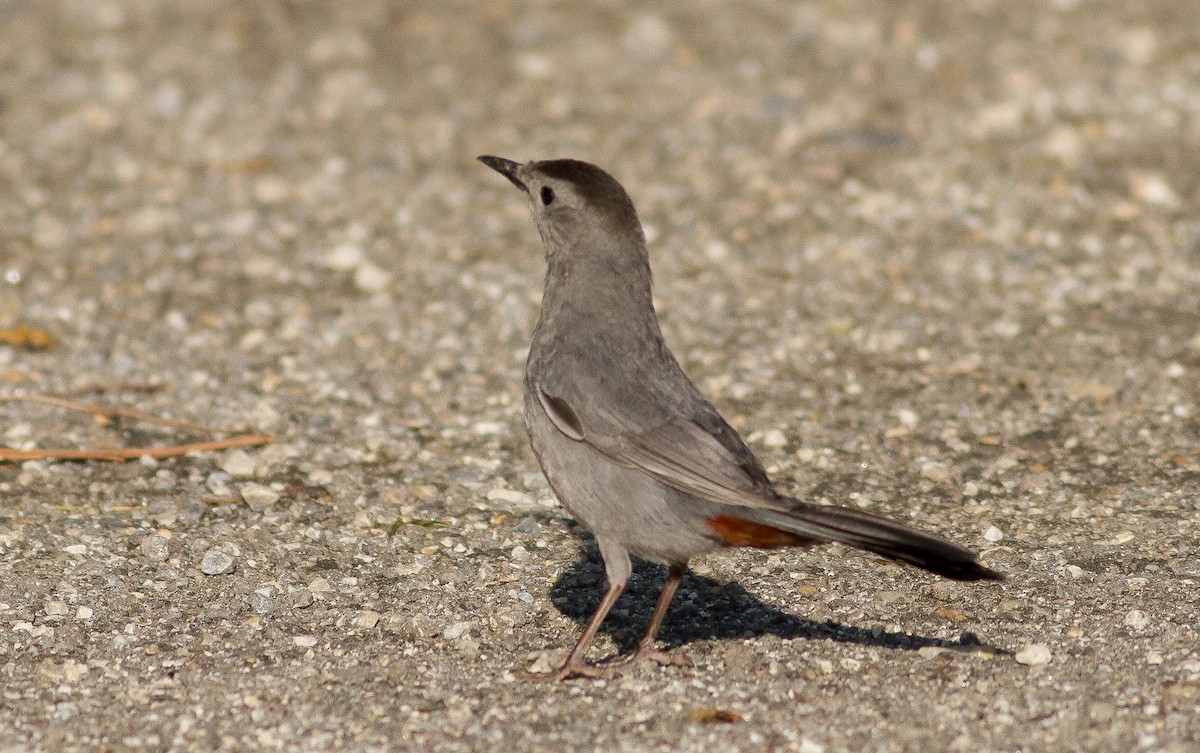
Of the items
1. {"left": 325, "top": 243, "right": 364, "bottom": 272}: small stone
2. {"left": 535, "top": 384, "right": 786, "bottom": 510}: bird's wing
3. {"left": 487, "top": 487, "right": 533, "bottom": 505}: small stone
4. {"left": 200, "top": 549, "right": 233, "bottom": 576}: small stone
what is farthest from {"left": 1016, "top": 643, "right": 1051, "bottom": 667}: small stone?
{"left": 325, "top": 243, "right": 364, "bottom": 272}: small stone

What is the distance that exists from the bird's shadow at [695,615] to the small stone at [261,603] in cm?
96

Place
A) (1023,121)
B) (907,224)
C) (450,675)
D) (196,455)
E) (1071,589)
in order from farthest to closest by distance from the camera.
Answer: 1. (1023,121)
2. (907,224)
3. (196,455)
4. (1071,589)
5. (450,675)

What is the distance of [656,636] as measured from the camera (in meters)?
4.61

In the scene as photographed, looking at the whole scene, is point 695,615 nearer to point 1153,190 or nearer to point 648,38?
point 1153,190

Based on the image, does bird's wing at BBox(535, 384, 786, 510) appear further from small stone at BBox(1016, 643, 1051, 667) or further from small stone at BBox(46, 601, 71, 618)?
small stone at BBox(46, 601, 71, 618)

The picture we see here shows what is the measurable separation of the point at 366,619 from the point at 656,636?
97 cm

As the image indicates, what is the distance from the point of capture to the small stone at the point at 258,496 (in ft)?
18.1

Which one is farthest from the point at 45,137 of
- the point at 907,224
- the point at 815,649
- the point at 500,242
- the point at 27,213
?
the point at 815,649

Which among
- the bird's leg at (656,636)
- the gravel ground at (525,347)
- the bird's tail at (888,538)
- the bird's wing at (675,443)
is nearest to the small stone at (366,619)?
the gravel ground at (525,347)

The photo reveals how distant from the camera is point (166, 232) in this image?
7852mm

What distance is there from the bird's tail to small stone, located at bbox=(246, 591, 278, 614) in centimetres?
183

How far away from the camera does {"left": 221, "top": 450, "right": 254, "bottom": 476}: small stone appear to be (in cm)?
578

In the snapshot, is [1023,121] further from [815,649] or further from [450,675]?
[450,675]

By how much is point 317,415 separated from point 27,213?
2827mm
